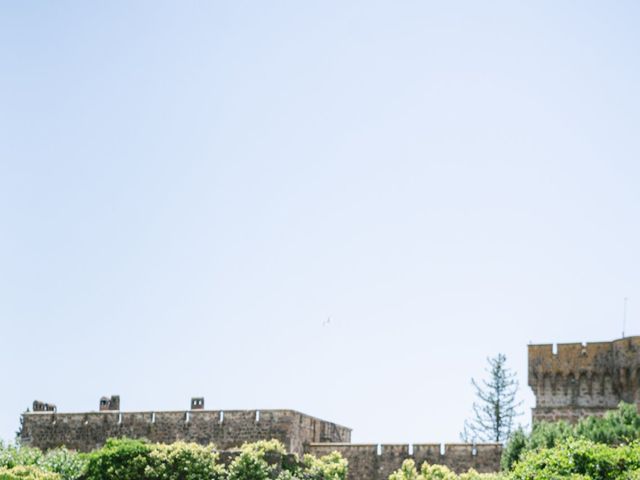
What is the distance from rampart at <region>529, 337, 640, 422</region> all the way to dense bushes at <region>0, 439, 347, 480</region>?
53.7 feet

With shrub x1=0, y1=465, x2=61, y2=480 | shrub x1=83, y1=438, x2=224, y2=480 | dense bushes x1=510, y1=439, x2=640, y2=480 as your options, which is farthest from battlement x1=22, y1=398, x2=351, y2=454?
dense bushes x1=510, y1=439, x2=640, y2=480

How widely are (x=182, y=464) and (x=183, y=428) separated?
5.59 metres

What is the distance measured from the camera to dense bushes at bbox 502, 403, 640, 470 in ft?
94.2

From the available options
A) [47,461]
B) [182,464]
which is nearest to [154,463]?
[182,464]

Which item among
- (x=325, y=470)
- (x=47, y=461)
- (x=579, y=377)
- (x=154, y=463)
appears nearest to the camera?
(x=325, y=470)

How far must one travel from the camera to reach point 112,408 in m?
34.7

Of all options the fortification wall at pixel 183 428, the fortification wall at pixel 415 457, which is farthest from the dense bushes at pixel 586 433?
the fortification wall at pixel 183 428

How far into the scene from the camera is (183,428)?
3119cm

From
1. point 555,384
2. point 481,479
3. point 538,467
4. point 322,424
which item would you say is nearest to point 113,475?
point 322,424

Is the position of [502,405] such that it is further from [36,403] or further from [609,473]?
[609,473]

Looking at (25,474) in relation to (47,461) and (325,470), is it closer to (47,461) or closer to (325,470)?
(47,461)

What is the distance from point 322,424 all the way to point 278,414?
2.36m

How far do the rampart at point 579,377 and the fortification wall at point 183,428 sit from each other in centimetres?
1101

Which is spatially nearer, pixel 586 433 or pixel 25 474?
pixel 25 474
